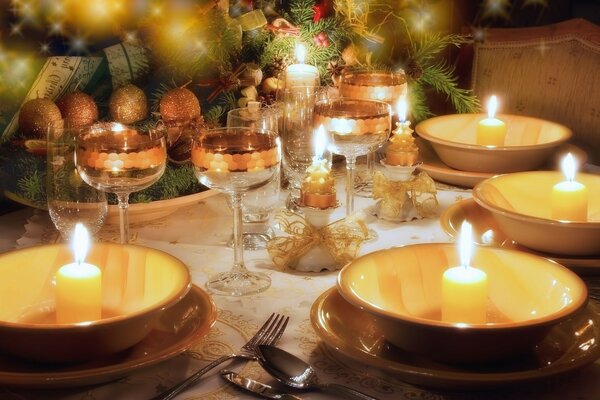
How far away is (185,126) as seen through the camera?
1.53m

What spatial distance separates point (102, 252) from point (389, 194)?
0.59 meters

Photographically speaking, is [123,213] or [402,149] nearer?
[123,213]

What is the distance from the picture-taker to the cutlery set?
86 centimetres

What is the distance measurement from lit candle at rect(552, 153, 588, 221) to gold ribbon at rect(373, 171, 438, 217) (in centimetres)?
25

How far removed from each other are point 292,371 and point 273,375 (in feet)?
0.07

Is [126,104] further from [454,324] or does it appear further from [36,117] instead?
[454,324]

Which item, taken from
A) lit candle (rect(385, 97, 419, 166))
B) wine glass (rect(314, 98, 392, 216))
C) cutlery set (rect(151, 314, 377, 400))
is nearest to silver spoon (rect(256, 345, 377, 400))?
cutlery set (rect(151, 314, 377, 400))

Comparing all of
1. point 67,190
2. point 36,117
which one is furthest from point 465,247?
point 36,117

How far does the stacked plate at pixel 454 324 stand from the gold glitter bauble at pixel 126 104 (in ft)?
2.14

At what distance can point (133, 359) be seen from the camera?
902 millimetres

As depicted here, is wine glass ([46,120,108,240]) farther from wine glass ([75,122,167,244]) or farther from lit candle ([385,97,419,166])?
lit candle ([385,97,419,166])

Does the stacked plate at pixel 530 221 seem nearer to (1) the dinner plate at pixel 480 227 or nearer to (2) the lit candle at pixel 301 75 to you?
(1) the dinner plate at pixel 480 227

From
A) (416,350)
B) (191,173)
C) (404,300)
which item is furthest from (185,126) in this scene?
(416,350)

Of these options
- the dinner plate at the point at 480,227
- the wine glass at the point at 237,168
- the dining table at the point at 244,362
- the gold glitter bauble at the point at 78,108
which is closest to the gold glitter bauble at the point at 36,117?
the gold glitter bauble at the point at 78,108
